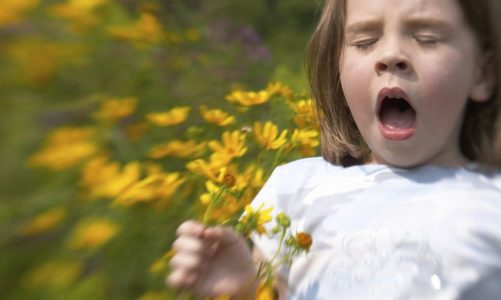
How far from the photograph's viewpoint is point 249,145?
52.9 inches

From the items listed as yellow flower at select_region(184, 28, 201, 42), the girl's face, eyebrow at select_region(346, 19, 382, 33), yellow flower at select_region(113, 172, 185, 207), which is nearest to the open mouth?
the girl's face

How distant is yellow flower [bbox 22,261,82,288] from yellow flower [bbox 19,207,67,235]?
0.03 meters

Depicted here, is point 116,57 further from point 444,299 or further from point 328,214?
point 444,299

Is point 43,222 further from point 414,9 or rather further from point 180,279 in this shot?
point 414,9

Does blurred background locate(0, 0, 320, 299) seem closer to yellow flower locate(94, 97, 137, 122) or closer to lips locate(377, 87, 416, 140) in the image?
yellow flower locate(94, 97, 137, 122)

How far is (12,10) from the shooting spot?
1.60 feet

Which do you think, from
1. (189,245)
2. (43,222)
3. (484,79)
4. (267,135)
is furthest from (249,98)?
(43,222)

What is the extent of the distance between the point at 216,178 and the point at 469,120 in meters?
0.41

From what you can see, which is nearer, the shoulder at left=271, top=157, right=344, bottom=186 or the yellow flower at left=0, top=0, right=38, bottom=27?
the yellow flower at left=0, top=0, right=38, bottom=27

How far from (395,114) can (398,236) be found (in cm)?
18

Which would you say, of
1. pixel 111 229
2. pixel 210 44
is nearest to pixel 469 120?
pixel 111 229

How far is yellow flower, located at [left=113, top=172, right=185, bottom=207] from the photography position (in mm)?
752

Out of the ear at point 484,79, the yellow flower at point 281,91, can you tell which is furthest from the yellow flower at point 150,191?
the yellow flower at point 281,91

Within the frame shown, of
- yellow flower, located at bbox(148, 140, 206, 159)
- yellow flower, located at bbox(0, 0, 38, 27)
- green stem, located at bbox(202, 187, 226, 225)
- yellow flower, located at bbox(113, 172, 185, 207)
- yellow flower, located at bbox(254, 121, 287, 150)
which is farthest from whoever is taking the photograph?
yellow flower, located at bbox(254, 121, 287, 150)
